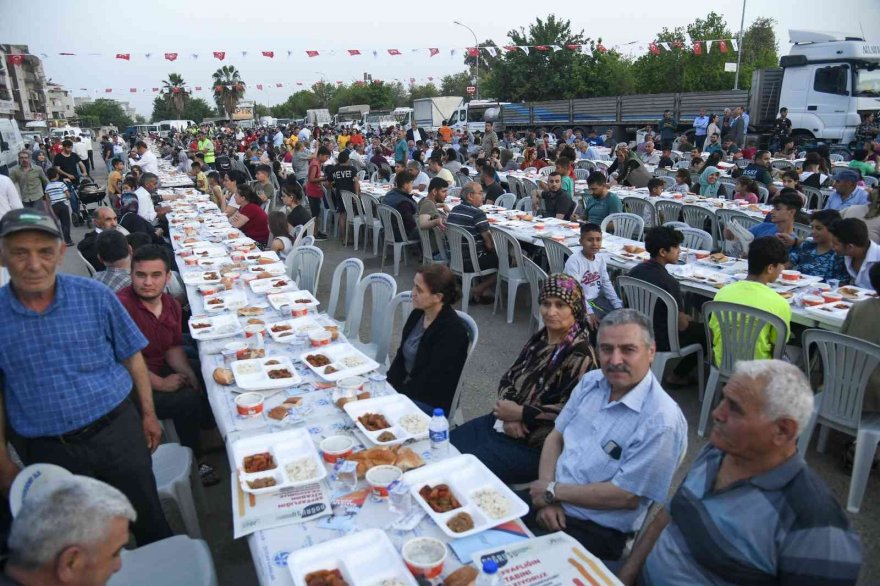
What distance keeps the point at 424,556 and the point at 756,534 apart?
1.01m

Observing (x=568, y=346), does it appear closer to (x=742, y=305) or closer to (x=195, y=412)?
(x=742, y=305)

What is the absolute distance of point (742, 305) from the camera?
3.69 meters

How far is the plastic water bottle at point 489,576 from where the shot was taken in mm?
1674

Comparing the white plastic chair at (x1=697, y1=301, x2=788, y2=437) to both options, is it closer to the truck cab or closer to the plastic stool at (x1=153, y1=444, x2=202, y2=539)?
the plastic stool at (x1=153, y1=444, x2=202, y2=539)

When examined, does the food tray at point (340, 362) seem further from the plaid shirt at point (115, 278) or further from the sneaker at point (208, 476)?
the plaid shirt at point (115, 278)

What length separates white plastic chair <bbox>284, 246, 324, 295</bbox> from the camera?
5820 millimetres

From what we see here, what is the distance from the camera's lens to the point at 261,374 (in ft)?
10.5

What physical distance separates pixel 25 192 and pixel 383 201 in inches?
276

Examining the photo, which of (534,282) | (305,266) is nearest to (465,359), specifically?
(534,282)

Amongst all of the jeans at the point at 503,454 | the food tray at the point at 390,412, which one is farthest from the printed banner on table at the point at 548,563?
the jeans at the point at 503,454

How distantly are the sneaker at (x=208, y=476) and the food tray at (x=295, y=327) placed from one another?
957 mm

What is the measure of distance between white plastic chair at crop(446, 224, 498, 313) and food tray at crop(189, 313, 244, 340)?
3.00 m

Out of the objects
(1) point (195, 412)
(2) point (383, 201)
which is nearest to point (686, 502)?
(1) point (195, 412)

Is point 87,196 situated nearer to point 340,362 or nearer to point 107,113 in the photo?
point 340,362
